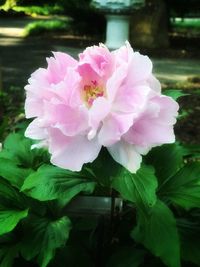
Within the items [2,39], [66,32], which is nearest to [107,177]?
[2,39]

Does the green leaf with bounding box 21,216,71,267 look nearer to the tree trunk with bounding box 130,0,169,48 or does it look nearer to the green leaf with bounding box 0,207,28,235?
the green leaf with bounding box 0,207,28,235

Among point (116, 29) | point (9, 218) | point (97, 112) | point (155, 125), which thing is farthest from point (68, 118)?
point (116, 29)

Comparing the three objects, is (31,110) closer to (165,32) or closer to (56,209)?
(56,209)

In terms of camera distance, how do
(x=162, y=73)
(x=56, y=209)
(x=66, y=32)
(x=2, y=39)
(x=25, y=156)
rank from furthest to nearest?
(x=66, y=32) < (x=2, y=39) < (x=162, y=73) < (x=25, y=156) < (x=56, y=209)

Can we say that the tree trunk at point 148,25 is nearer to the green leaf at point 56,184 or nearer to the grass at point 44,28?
the grass at point 44,28

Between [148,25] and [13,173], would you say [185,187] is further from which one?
[148,25]
